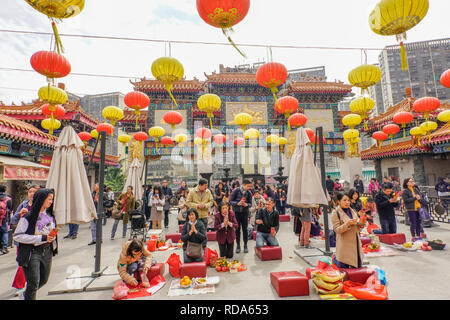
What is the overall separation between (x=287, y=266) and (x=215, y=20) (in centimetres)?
517

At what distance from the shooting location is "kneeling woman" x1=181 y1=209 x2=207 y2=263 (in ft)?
15.0

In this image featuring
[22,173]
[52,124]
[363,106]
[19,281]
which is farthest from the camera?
[22,173]

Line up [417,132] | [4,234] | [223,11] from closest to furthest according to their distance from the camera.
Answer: [223,11]
[4,234]
[417,132]

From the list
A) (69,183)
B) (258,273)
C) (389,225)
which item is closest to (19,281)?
(69,183)

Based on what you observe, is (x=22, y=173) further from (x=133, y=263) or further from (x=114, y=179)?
(x=114, y=179)

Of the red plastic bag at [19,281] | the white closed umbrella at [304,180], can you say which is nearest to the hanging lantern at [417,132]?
the white closed umbrella at [304,180]

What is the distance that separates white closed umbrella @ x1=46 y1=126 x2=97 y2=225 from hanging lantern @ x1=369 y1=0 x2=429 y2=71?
6.07m

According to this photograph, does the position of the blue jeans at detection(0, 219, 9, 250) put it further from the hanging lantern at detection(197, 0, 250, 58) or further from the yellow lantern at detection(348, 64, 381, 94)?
the yellow lantern at detection(348, 64, 381, 94)

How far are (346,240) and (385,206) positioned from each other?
11.1 ft

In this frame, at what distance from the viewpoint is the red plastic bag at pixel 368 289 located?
10.4 feet

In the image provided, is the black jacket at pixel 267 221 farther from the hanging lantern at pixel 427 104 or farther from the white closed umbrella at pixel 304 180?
the hanging lantern at pixel 427 104

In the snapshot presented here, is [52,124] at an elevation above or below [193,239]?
above

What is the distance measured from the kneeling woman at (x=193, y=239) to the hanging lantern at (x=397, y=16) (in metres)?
4.93

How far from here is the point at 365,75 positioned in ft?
19.3
